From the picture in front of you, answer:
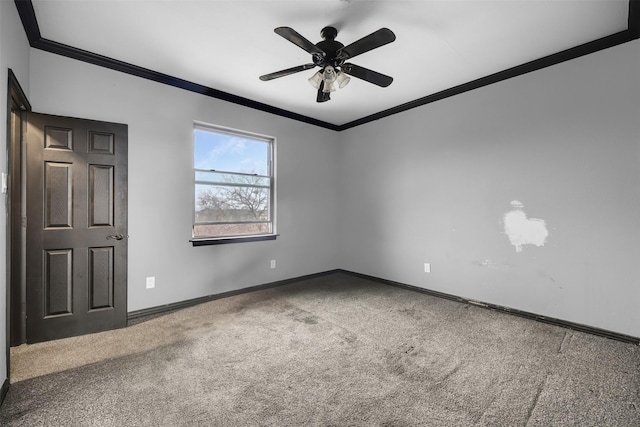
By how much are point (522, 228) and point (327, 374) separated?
2.55m

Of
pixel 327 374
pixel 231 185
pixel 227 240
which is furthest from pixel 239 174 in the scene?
pixel 327 374

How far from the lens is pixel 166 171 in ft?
10.5

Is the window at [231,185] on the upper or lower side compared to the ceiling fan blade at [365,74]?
lower

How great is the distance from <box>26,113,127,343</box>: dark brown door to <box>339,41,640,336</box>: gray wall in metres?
3.36

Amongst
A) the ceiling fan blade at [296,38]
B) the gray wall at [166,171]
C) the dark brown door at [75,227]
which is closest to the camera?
the ceiling fan blade at [296,38]

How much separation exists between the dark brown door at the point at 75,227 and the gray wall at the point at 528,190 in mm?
3357

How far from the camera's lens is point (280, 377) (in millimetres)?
1959

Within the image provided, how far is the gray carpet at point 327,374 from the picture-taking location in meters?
1.60

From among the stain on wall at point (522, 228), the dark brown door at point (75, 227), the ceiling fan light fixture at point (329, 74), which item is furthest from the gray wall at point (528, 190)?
the dark brown door at point (75, 227)

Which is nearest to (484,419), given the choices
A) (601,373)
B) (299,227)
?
(601,373)

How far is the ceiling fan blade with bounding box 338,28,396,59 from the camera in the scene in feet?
6.46

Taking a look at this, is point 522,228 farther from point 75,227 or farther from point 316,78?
point 75,227

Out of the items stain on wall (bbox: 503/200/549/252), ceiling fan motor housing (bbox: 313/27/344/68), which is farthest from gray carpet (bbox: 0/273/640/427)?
ceiling fan motor housing (bbox: 313/27/344/68)

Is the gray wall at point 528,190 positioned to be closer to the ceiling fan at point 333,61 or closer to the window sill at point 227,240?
the ceiling fan at point 333,61
